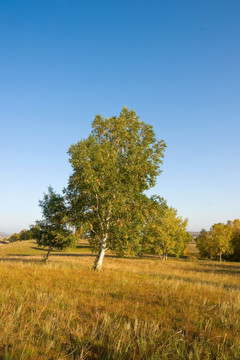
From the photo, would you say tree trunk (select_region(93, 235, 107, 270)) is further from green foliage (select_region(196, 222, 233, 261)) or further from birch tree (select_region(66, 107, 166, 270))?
green foliage (select_region(196, 222, 233, 261))

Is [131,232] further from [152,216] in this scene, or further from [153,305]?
[153,305]

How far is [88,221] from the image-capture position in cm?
1645

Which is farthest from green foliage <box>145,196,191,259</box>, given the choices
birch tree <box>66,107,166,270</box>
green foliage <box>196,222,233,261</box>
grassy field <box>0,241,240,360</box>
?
grassy field <box>0,241,240,360</box>

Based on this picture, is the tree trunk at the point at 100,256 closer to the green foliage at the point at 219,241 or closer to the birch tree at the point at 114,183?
the birch tree at the point at 114,183

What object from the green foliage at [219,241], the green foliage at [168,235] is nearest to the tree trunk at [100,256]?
the green foliage at [168,235]

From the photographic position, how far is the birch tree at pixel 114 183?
51.4ft

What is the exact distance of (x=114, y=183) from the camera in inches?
607

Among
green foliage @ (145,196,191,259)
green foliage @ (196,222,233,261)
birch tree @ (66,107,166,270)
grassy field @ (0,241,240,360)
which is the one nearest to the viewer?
grassy field @ (0,241,240,360)

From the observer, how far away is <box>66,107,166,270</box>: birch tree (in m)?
15.7

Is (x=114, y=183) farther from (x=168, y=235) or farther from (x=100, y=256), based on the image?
(x=168, y=235)

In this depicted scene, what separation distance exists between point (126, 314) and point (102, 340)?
1.73m

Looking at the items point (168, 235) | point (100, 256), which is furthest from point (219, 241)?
point (100, 256)

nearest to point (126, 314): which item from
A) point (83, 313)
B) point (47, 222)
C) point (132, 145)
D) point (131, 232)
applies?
point (83, 313)

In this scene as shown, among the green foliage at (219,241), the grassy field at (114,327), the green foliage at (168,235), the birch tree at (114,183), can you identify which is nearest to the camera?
the grassy field at (114,327)
